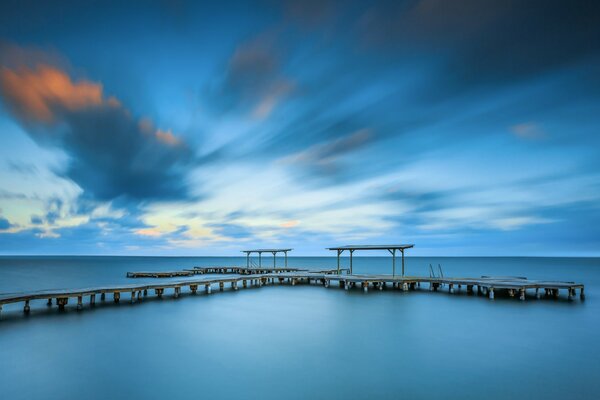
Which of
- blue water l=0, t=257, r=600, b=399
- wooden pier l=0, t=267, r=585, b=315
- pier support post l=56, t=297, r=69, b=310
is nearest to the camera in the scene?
blue water l=0, t=257, r=600, b=399

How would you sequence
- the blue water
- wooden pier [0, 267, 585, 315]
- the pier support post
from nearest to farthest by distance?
1. the blue water
2. wooden pier [0, 267, 585, 315]
3. the pier support post

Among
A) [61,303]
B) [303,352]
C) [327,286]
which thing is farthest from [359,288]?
[61,303]

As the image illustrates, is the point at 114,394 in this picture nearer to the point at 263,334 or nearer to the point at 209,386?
the point at 209,386

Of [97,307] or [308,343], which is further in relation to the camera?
[97,307]

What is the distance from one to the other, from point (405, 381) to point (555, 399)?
146 inches

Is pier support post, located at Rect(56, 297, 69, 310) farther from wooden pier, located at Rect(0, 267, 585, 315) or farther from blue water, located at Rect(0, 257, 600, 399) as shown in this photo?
blue water, located at Rect(0, 257, 600, 399)

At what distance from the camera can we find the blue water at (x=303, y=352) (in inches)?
366

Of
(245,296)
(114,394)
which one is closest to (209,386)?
(114,394)

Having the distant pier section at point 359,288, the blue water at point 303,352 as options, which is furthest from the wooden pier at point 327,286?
the blue water at point 303,352

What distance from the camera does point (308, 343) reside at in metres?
13.9

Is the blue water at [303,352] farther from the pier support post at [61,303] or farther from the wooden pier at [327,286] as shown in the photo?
the wooden pier at [327,286]

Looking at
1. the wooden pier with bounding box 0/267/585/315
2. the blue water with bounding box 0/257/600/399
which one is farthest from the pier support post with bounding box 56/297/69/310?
the blue water with bounding box 0/257/600/399

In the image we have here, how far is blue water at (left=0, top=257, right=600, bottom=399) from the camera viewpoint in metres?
9.30

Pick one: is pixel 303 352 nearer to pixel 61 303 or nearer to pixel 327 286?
pixel 61 303
